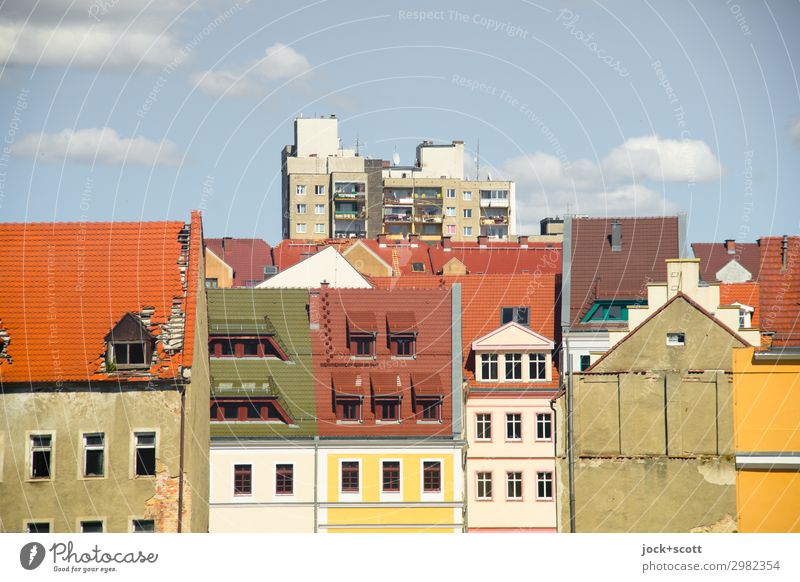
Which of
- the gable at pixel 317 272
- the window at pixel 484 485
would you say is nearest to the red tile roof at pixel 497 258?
the gable at pixel 317 272

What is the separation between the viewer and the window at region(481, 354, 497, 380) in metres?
48.3

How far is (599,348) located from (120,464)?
19524 millimetres

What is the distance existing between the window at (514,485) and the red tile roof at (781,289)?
9.84 meters

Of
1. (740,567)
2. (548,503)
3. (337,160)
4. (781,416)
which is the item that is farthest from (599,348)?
(337,160)

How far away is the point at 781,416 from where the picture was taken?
4000 cm

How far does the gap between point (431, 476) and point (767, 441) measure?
10256 millimetres

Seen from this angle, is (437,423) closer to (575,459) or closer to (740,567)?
(575,459)

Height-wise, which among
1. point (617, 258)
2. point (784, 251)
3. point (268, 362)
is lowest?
point (268, 362)

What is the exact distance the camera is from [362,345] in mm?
46500

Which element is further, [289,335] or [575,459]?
[289,335]

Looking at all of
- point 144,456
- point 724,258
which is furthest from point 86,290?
point 724,258

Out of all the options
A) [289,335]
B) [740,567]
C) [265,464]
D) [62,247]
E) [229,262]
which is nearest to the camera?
[740,567]

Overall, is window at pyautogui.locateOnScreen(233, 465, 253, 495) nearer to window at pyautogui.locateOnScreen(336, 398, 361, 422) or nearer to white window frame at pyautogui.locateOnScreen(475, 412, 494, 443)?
window at pyautogui.locateOnScreen(336, 398, 361, 422)

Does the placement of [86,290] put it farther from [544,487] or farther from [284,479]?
[544,487]
